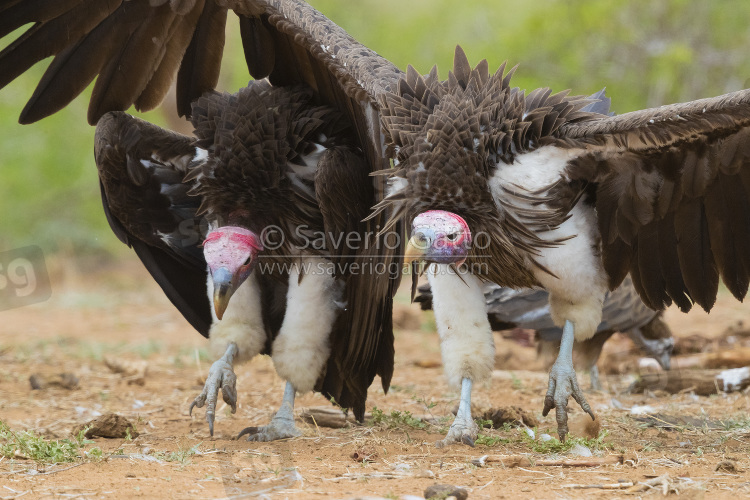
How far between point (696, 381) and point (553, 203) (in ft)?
7.61

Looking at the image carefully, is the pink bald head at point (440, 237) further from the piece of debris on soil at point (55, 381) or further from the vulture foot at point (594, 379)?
the piece of debris on soil at point (55, 381)

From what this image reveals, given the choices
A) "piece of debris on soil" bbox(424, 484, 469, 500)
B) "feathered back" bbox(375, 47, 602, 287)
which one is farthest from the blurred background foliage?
"piece of debris on soil" bbox(424, 484, 469, 500)

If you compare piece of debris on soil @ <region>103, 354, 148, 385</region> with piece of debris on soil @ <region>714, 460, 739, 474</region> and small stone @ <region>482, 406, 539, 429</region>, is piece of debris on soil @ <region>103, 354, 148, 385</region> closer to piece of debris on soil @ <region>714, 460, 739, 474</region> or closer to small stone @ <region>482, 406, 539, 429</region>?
small stone @ <region>482, 406, 539, 429</region>

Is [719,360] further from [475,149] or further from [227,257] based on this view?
[227,257]

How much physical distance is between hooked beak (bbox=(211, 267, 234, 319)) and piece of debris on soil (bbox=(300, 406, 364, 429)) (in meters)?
0.85

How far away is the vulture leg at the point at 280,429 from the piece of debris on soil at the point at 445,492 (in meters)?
1.57

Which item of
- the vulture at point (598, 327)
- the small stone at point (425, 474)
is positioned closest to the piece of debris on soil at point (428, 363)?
the vulture at point (598, 327)

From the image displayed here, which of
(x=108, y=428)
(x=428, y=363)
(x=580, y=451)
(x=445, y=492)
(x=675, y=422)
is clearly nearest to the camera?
(x=445, y=492)

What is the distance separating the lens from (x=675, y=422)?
4.41m

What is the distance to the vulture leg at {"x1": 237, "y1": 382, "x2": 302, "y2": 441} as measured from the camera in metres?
4.28

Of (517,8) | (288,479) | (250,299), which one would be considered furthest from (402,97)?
(517,8)

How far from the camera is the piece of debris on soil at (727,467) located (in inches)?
130

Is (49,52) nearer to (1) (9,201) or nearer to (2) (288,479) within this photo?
(2) (288,479)

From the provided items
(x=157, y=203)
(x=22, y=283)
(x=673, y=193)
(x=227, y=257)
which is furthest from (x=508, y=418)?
(x=22, y=283)
